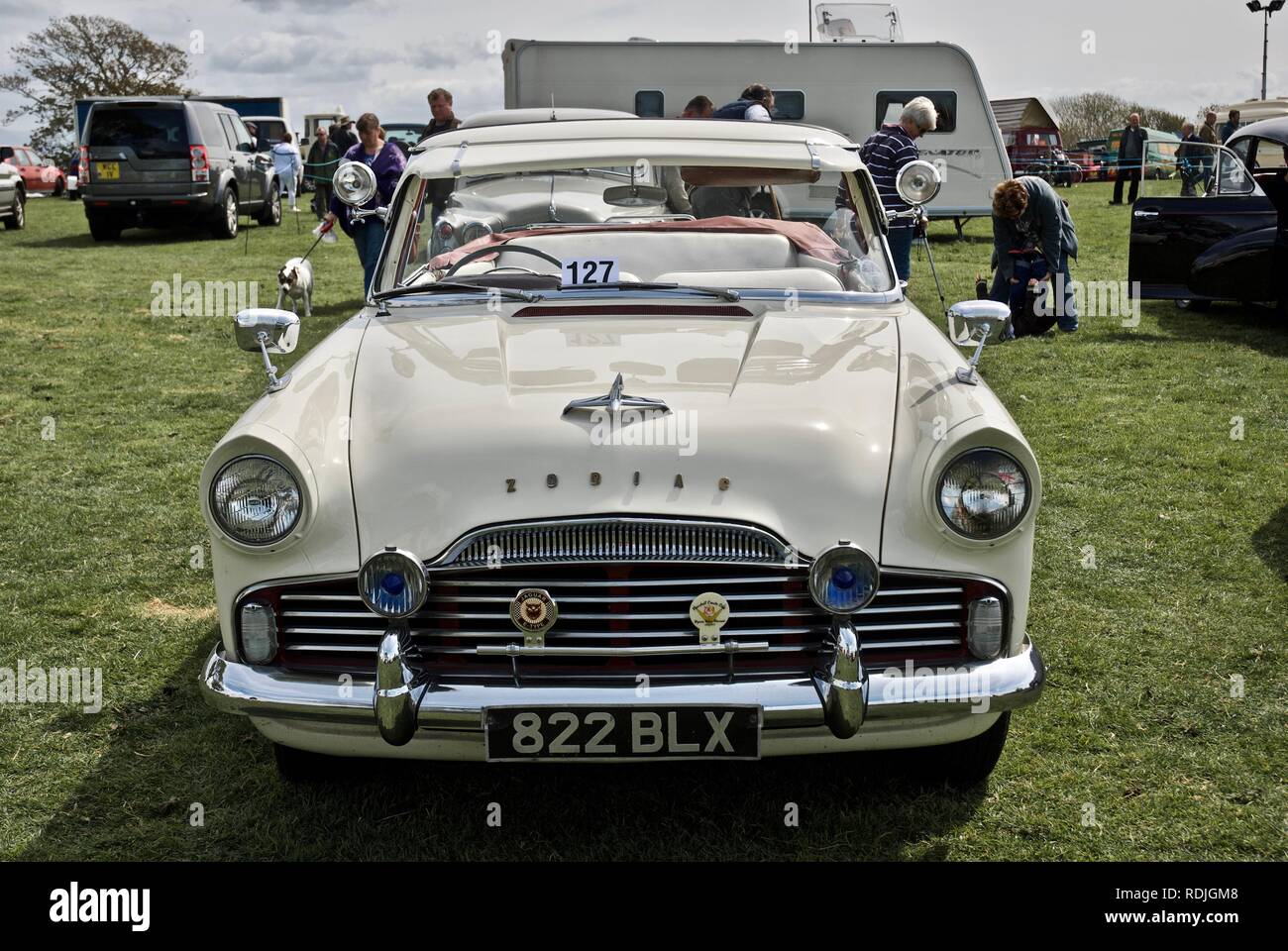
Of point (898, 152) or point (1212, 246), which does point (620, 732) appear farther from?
point (1212, 246)

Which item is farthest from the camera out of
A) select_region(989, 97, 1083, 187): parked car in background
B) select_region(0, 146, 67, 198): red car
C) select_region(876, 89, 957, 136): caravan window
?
select_region(989, 97, 1083, 187): parked car in background

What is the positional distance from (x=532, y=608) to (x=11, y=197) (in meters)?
18.4

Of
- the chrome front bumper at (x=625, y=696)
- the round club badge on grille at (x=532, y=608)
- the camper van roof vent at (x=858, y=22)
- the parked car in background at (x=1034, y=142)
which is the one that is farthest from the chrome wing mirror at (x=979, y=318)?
the parked car in background at (x=1034, y=142)

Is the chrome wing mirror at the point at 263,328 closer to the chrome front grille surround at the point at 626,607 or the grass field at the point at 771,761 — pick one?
the chrome front grille surround at the point at 626,607

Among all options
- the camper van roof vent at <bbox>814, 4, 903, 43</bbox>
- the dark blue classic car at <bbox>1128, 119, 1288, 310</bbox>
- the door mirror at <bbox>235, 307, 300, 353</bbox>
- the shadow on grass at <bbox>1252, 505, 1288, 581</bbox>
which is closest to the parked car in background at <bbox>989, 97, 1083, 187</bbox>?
the camper van roof vent at <bbox>814, 4, 903, 43</bbox>

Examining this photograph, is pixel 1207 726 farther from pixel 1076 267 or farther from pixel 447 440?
pixel 1076 267

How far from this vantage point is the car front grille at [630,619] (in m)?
2.74

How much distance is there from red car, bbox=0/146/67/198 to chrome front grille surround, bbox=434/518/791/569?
86.5ft

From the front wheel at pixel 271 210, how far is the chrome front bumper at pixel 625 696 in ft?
58.7

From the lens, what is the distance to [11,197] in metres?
18.2

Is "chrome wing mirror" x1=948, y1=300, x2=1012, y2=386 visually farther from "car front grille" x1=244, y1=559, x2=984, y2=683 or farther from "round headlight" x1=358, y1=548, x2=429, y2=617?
"round headlight" x1=358, y1=548, x2=429, y2=617

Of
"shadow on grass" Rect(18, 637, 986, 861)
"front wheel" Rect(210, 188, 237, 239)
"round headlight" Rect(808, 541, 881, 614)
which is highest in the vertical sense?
"front wheel" Rect(210, 188, 237, 239)

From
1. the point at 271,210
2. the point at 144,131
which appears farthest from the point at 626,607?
the point at 271,210

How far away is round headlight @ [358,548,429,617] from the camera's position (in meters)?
2.71
